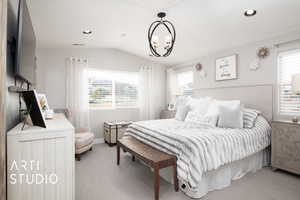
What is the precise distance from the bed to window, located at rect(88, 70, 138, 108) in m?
1.99

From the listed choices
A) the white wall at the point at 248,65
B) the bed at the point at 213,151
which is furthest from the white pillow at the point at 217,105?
the white wall at the point at 248,65

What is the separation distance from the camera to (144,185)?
2246 millimetres

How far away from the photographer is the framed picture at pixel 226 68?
3.41 m

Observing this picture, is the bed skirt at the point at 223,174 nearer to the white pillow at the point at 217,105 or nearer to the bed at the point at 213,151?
the bed at the point at 213,151

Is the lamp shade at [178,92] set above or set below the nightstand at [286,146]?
above

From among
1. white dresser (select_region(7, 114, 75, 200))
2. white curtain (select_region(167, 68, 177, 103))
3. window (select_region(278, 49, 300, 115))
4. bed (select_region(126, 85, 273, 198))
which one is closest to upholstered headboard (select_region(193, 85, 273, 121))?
bed (select_region(126, 85, 273, 198))

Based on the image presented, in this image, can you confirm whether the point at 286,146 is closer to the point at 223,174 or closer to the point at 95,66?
the point at 223,174

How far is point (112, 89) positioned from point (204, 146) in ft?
11.0

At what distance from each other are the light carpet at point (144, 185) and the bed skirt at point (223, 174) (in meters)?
0.07

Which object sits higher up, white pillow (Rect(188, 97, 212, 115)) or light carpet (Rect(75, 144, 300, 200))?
white pillow (Rect(188, 97, 212, 115))

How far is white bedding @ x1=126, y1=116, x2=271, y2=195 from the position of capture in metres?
1.88

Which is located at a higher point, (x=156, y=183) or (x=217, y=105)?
(x=217, y=105)

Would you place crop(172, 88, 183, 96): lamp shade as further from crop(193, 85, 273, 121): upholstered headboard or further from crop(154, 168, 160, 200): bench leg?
crop(154, 168, 160, 200): bench leg

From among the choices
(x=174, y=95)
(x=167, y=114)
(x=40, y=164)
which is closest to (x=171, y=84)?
(x=174, y=95)
